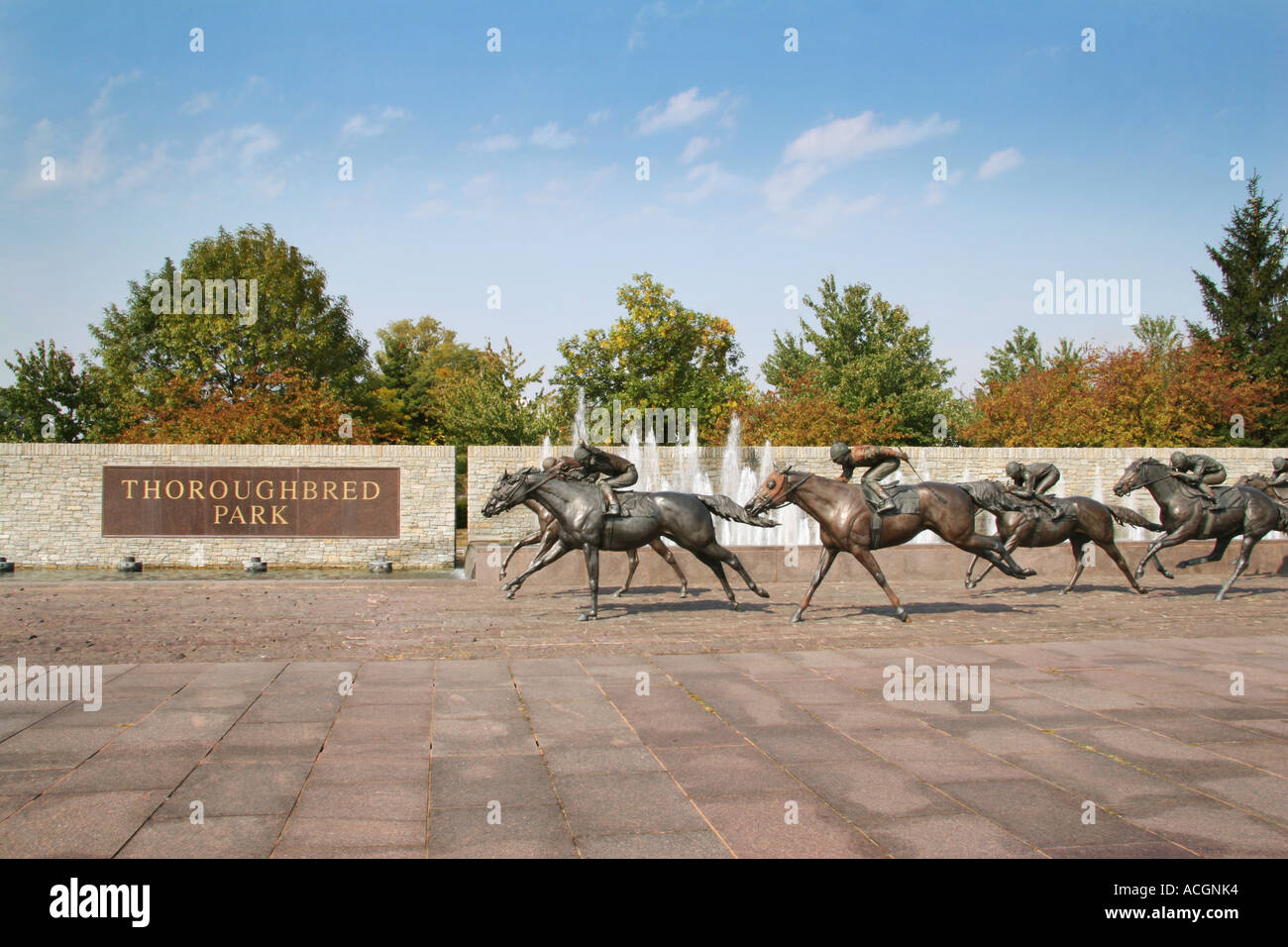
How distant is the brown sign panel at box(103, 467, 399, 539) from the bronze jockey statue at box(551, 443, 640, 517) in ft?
32.4

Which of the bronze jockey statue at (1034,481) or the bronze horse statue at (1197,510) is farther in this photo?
the bronze horse statue at (1197,510)

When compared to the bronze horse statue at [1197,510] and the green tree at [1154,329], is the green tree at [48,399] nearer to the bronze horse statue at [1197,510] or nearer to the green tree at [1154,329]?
the bronze horse statue at [1197,510]

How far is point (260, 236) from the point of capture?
148 feet

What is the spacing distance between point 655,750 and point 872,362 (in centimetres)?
4245

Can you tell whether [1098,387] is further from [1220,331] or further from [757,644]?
[757,644]

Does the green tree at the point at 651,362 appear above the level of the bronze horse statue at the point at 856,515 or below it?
above

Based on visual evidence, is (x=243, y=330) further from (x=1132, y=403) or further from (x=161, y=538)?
(x=1132, y=403)

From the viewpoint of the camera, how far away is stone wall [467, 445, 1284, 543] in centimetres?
2167


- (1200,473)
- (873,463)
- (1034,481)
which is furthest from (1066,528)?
(873,463)

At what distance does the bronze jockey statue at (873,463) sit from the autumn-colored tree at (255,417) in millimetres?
19171

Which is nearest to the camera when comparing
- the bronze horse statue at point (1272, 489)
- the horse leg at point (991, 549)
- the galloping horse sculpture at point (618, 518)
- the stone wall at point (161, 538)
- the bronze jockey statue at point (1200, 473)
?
the galloping horse sculpture at point (618, 518)

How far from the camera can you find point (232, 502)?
69.1 feet

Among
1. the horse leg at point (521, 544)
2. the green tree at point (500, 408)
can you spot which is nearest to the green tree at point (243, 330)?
the green tree at point (500, 408)

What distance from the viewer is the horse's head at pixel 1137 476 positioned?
580 inches
